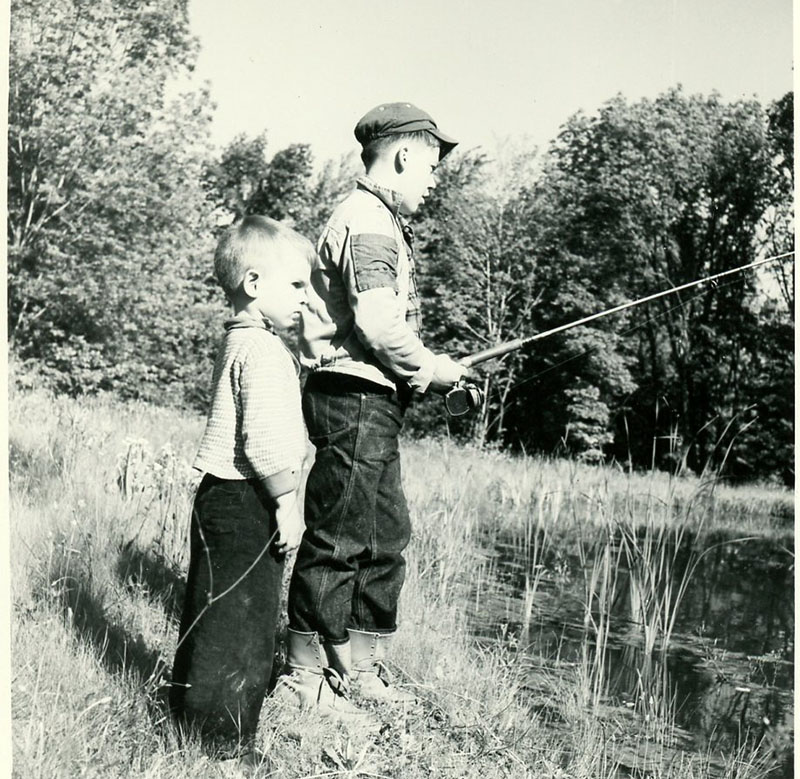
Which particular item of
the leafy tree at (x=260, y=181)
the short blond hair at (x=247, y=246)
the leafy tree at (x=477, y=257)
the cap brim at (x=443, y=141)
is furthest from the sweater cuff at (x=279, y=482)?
the leafy tree at (x=260, y=181)

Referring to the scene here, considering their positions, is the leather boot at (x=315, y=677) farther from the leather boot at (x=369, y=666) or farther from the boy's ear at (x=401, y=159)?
the boy's ear at (x=401, y=159)

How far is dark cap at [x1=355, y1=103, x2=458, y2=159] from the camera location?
2586 millimetres

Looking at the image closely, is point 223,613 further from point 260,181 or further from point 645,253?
point 260,181

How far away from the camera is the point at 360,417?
2469 mm

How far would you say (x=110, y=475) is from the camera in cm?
433

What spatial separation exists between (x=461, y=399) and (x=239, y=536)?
34.8 inches

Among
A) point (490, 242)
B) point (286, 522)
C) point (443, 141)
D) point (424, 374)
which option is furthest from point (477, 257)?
point (286, 522)

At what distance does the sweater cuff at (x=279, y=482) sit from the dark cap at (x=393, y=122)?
109 centimetres

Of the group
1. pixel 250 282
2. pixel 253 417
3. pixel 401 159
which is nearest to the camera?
pixel 253 417

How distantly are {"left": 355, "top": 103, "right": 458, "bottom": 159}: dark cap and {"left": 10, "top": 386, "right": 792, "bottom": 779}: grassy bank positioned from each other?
1459 mm

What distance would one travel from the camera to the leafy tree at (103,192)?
7895 mm

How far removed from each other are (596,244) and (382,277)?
13.4m

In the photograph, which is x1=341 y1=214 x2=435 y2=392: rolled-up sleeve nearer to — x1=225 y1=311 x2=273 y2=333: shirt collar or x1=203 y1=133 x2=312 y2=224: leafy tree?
x1=225 y1=311 x2=273 y2=333: shirt collar

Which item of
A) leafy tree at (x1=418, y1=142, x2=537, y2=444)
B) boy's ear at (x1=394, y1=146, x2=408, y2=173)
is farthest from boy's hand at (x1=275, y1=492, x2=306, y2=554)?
leafy tree at (x1=418, y1=142, x2=537, y2=444)
